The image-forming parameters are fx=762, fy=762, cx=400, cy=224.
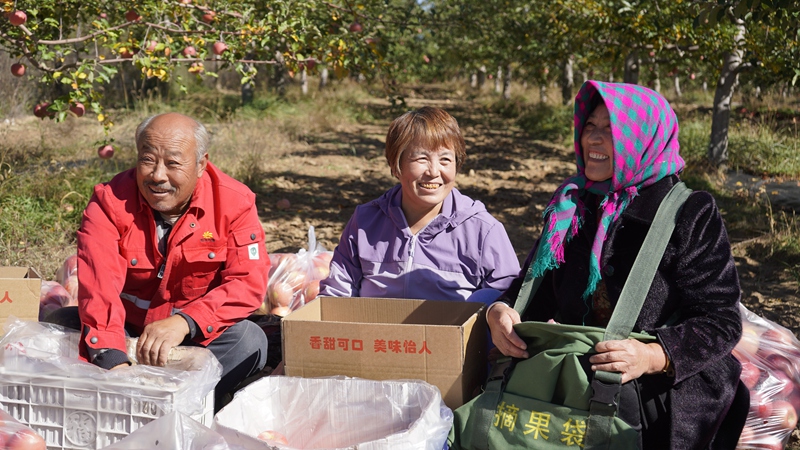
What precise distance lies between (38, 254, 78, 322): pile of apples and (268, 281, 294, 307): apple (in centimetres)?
92

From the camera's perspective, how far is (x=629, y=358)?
205cm

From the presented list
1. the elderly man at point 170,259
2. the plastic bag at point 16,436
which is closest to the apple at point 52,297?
the elderly man at point 170,259

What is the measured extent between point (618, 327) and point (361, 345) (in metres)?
0.77

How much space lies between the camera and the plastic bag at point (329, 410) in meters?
2.21

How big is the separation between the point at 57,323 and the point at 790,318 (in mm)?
3439

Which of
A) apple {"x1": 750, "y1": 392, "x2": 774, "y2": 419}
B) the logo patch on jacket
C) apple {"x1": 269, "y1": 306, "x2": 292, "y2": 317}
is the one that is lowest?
apple {"x1": 269, "y1": 306, "x2": 292, "y2": 317}

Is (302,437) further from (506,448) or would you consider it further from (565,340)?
(565,340)

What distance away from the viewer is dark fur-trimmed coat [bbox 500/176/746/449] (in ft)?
6.86

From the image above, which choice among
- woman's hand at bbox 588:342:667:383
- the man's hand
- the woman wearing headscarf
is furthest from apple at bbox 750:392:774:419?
the man's hand

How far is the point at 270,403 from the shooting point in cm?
233

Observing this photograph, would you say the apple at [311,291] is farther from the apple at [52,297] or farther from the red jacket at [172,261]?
the apple at [52,297]

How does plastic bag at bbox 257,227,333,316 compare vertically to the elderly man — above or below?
below

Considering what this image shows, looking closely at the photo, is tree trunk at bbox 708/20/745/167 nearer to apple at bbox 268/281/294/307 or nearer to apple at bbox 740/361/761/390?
apple at bbox 268/281/294/307

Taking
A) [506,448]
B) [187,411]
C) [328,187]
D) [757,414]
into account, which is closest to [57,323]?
[187,411]
